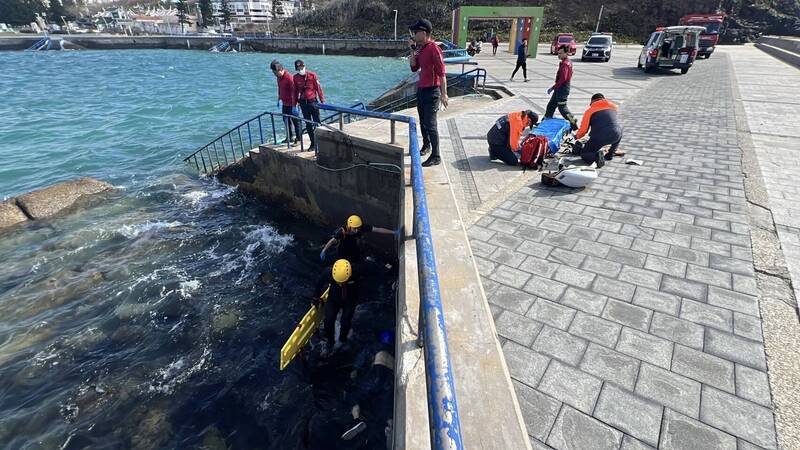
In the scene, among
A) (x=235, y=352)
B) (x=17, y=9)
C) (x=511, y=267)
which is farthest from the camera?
(x=17, y=9)

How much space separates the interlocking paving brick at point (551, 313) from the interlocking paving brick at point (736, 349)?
101 cm

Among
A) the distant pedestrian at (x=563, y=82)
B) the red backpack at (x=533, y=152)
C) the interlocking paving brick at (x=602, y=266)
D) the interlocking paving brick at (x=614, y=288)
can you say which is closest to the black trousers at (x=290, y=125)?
the red backpack at (x=533, y=152)

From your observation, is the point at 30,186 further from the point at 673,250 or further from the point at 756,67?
the point at 756,67

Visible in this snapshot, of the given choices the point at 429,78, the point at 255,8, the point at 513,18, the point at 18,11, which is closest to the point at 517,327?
the point at 429,78

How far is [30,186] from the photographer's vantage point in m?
11.8

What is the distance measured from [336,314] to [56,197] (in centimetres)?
995

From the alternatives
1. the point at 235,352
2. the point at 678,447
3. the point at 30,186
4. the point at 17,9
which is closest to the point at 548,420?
the point at 678,447

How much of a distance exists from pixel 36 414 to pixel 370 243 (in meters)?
5.44

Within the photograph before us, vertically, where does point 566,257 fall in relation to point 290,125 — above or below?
below

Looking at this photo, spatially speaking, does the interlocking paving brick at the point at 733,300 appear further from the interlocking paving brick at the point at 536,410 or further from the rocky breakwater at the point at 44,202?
the rocky breakwater at the point at 44,202

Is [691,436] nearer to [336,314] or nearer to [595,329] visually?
[595,329]

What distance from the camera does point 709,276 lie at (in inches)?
148

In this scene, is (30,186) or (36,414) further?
(30,186)

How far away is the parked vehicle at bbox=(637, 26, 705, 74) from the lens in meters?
17.3
